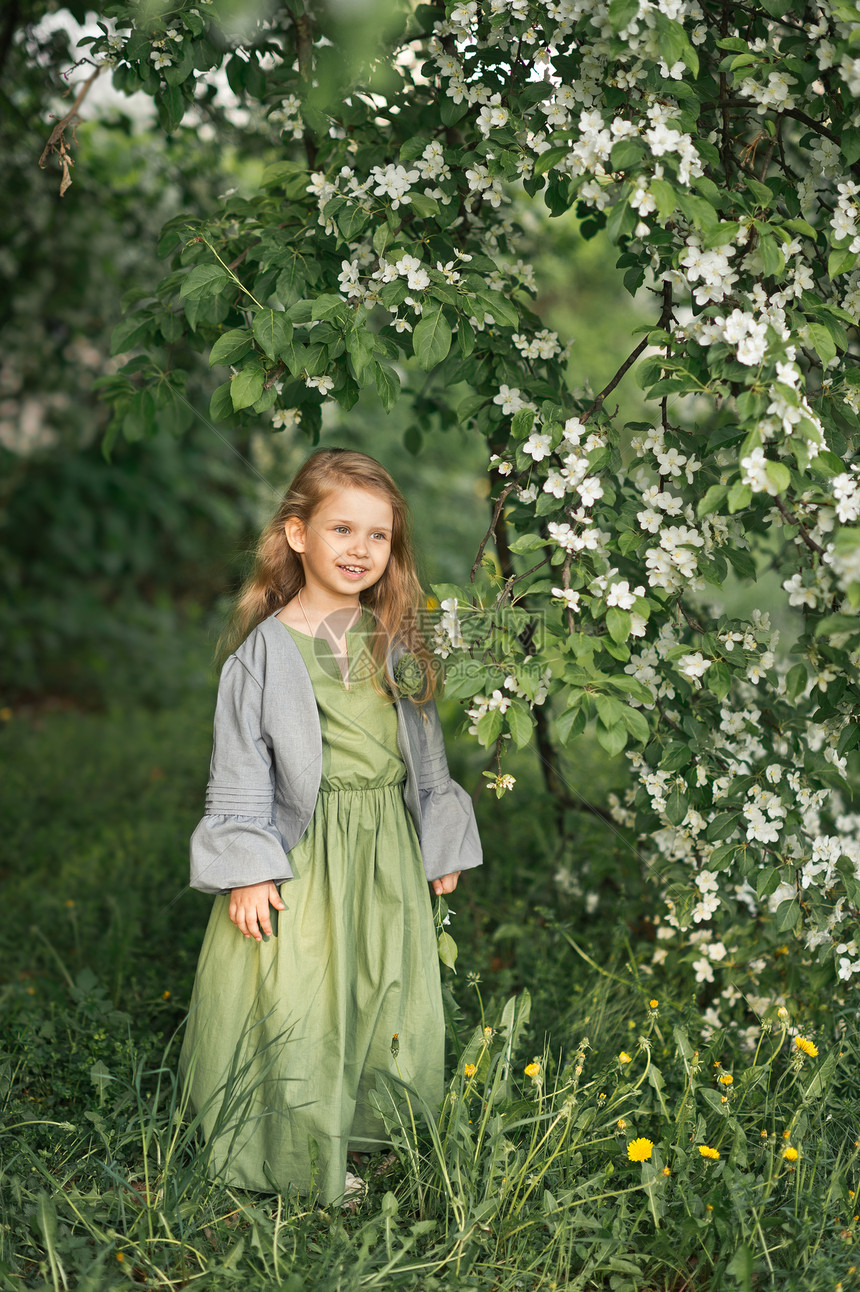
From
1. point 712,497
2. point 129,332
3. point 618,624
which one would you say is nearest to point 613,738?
point 618,624

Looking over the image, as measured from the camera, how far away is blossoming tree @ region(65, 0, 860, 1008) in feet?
5.20

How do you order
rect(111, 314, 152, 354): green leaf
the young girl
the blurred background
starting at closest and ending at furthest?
the young girl < rect(111, 314, 152, 354): green leaf < the blurred background

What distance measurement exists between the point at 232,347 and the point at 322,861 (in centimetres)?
97

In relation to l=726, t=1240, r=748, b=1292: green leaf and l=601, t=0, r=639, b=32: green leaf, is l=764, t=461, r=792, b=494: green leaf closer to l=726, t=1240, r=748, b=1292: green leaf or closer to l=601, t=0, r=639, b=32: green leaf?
l=601, t=0, r=639, b=32: green leaf

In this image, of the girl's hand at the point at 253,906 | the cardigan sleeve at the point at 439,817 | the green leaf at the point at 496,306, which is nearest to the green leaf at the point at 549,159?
the green leaf at the point at 496,306

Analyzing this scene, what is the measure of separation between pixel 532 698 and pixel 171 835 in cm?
222

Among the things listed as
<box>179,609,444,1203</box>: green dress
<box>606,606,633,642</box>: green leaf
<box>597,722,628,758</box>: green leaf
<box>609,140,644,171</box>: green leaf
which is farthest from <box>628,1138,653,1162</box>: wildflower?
<box>609,140,644,171</box>: green leaf

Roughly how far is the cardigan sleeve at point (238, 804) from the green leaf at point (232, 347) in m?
0.55

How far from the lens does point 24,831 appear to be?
361cm

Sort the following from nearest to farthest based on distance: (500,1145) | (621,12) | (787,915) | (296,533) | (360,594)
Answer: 1. (621,12)
2. (500,1145)
3. (787,915)
4. (296,533)
5. (360,594)

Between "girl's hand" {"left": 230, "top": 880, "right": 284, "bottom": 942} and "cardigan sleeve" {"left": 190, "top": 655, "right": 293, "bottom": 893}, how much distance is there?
3 centimetres

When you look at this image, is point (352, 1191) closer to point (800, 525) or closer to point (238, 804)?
point (238, 804)

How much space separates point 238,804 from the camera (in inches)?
73.2

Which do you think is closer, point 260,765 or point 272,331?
point 272,331
